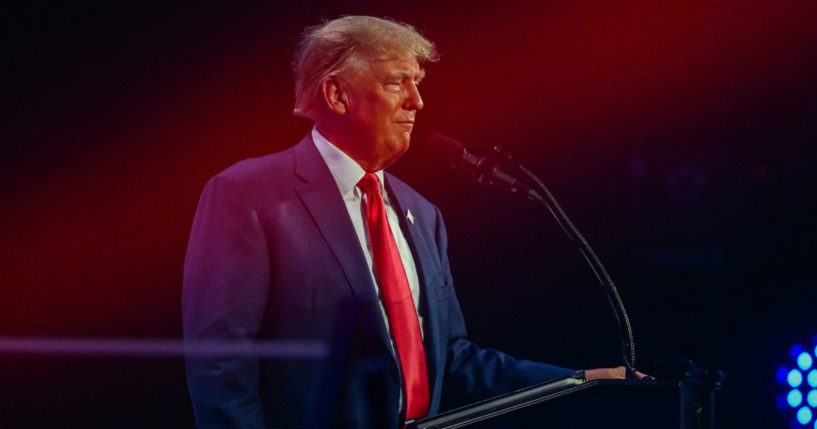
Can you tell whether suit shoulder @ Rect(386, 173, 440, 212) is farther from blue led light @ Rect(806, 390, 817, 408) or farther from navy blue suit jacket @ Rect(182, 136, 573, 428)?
blue led light @ Rect(806, 390, 817, 408)

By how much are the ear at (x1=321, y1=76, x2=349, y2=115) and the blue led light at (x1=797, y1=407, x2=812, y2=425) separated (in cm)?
173

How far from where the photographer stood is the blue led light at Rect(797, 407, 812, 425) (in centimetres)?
260

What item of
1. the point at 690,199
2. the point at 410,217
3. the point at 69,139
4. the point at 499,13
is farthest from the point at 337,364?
the point at 690,199

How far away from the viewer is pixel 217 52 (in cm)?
240

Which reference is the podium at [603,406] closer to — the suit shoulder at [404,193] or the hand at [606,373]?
the hand at [606,373]

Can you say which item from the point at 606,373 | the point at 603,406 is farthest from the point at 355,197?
the point at 603,406

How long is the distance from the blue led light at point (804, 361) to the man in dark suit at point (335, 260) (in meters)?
1.21

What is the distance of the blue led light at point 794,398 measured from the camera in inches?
104

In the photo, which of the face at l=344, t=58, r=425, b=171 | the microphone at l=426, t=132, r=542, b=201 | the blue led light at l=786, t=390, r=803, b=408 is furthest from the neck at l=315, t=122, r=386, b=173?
the blue led light at l=786, t=390, r=803, b=408

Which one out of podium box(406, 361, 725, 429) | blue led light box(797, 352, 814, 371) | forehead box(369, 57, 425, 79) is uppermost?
forehead box(369, 57, 425, 79)

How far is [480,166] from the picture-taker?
5.81ft

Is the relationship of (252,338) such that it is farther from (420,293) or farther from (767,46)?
(767,46)

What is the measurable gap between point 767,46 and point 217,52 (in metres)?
2.07

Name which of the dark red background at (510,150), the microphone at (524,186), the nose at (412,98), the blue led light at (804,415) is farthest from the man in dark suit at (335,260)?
the blue led light at (804,415)
